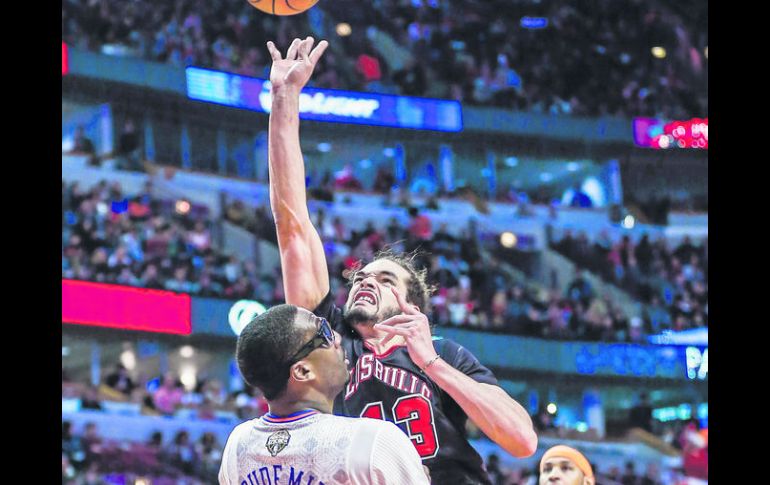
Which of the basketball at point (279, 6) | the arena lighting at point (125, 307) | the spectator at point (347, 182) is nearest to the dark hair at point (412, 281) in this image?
the basketball at point (279, 6)

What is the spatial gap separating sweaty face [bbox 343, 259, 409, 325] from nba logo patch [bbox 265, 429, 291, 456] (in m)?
2.16

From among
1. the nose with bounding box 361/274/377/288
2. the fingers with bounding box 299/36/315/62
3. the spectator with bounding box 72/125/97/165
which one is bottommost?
the nose with bounding box 361/274/377/288

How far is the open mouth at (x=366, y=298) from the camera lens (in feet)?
20.2

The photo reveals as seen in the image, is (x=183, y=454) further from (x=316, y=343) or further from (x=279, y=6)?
(x=316, y=343)

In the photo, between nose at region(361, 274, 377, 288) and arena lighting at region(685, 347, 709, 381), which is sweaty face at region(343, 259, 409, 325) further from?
arena lighting at region(685, 347, 709, 381)

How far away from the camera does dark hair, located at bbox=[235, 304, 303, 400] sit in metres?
3.96

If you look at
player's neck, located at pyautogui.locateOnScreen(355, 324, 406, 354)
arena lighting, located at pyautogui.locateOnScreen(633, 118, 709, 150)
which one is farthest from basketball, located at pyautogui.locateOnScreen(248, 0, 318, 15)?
arena lighting, located at pyautogui.locateOnScreen(633, 118, 709, 150)

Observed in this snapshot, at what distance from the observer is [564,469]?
275 inches

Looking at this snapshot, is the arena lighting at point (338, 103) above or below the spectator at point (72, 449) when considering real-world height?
above

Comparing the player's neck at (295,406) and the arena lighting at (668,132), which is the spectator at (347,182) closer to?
the arena lighting at (668,132)

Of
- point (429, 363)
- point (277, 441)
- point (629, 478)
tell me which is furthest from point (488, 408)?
point (629, 478)
